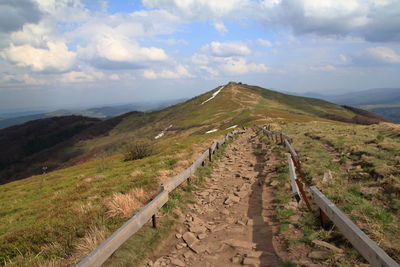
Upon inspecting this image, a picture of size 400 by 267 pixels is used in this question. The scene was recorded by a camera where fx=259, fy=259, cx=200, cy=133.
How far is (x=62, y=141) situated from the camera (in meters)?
194

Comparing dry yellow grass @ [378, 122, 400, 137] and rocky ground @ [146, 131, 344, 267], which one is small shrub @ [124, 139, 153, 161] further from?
dry yellow grass @ [378, 122, 400, 137]

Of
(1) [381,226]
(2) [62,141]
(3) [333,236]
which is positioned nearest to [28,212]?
(3) [333,236]

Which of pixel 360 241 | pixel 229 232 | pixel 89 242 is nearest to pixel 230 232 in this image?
pixel 229 232

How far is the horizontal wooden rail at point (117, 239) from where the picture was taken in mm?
4633

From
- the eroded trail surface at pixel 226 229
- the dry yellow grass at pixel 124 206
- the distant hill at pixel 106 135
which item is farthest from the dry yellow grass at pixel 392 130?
the distant hill at pixel 106 135

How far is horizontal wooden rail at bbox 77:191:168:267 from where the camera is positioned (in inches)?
182

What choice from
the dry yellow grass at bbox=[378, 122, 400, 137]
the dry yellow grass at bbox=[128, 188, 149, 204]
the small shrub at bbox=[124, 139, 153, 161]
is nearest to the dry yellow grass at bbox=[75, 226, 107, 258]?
the dry yellow grass at bbox=[128, 188, 149, 204]

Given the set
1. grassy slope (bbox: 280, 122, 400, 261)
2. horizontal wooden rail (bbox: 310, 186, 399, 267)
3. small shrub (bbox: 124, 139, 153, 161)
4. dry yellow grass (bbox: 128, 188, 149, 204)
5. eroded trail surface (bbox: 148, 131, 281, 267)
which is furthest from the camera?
small shrub (bbox: 124, 139, 153, 161)

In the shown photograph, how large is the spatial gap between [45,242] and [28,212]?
685cm

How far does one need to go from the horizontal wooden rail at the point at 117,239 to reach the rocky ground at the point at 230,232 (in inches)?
Answer: 34.4

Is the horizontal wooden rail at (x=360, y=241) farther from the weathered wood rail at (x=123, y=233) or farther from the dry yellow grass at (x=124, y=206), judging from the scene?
the dry yellow grass at (x=124, y=206)

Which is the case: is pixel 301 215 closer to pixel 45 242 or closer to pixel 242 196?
pixel 242 196

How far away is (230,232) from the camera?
7.19m

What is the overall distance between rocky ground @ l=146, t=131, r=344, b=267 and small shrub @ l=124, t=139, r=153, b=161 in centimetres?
2379
